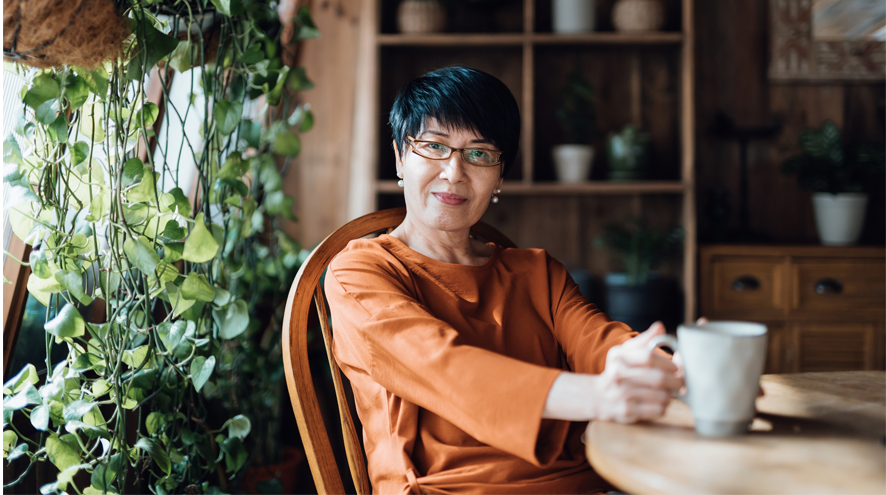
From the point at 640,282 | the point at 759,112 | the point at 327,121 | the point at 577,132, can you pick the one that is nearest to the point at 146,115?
the point at 327,121

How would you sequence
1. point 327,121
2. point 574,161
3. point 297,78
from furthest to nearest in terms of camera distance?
point 327,121 → point 574,161 → point 297,78

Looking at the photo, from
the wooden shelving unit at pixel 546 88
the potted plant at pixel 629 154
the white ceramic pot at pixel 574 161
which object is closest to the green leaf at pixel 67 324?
the wooden shelving unit at pixel 546 88

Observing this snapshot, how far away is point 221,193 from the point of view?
132 centimetres

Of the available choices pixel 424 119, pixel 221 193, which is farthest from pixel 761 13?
pixel 221 193

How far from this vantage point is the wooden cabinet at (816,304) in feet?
7.13

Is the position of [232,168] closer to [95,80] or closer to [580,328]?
[95,80]

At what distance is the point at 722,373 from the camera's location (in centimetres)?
61

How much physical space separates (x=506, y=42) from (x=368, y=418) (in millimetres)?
1660

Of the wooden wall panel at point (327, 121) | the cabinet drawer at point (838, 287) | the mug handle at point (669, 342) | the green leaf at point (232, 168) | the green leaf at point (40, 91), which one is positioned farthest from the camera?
the wooden wall panel at point (327, 121)

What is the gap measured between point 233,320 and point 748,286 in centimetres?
183

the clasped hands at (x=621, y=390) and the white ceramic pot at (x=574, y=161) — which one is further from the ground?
the white ceramic pot at (x=574, y=161)

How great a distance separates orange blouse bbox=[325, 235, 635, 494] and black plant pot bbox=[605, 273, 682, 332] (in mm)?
1167

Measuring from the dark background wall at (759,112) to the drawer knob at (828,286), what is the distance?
0.33 m

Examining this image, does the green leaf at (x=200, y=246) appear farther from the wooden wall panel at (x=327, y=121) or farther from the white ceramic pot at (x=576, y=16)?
the white ceramic pot at (x=576, y=16)
